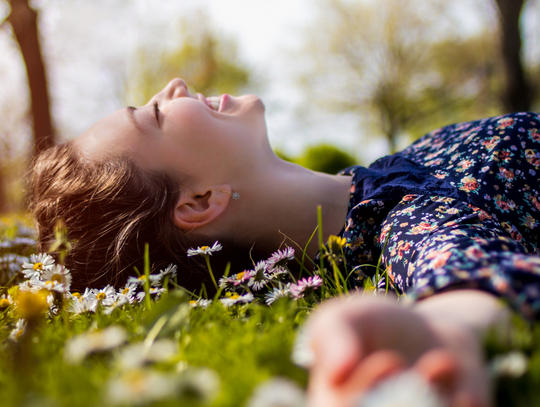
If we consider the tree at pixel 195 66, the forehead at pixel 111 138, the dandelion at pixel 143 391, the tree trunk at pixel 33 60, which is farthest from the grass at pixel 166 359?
the tree at pixel 195 66

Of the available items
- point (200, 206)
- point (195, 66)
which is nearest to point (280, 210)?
point (200, 206)

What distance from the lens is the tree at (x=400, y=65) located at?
17.8 meters

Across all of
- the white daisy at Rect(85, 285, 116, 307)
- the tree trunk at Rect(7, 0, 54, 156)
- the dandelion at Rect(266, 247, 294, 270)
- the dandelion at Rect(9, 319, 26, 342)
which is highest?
the tree trunk at Rect(7, 0, 54, 156)

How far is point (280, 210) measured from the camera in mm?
1963

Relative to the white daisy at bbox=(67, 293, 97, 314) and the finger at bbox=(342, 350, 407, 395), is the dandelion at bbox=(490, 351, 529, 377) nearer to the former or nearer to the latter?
the finger at bbox=(342, 350, 407, 395)

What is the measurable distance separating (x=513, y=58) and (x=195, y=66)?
14.2 m

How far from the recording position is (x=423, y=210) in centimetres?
143

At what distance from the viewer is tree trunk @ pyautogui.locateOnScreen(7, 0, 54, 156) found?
7398 millimetres

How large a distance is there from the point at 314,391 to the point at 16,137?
2181cm

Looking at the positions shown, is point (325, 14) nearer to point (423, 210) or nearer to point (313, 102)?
point (313, 102)

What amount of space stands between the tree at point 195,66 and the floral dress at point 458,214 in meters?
17.0

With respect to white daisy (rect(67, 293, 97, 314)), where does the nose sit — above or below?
above

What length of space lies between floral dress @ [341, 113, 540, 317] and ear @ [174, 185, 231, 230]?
612 mm

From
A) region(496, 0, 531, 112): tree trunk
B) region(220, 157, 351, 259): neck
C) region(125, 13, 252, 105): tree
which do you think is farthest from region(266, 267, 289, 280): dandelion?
region(125, 13, 252, 105): tree
